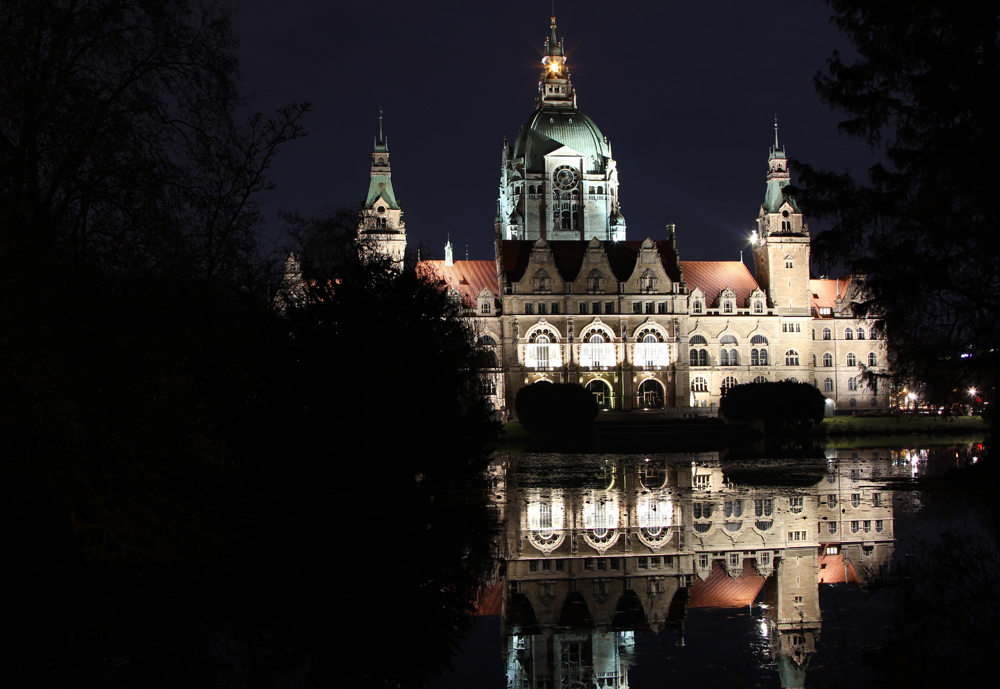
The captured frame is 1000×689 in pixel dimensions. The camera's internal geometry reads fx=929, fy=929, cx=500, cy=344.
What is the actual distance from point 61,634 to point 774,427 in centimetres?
4951

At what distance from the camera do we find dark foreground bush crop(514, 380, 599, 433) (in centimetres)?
5406

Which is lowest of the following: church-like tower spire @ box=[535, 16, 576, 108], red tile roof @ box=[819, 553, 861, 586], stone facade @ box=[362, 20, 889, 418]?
red tile roof @ box=[819, 553, 861, 586]

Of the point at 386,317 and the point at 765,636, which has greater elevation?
the point at 386,317

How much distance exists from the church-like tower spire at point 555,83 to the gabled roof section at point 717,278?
96.3 ft

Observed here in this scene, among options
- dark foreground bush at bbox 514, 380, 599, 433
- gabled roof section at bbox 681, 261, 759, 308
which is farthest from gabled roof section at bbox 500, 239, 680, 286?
dark foreground bush at bbox 514, 380, 599, 433

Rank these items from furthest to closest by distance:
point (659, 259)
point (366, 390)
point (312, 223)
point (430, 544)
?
point (659, 259)
point (312, 223)
point (366, 390)
point (430, 544)

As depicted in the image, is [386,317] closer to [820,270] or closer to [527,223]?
[820,270]

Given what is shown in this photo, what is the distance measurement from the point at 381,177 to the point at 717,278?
3230cm

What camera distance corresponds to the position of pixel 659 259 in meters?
79.9

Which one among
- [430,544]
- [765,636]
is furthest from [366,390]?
[765,636]

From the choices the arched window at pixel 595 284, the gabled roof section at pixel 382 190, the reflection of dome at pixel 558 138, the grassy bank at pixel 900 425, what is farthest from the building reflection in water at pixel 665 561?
the reflection of dome at pixel 558 138

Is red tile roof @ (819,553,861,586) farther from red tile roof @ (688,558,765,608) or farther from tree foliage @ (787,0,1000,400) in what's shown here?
tree foliage @ (787,0,1000,400)

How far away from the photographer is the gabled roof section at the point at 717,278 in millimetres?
84625

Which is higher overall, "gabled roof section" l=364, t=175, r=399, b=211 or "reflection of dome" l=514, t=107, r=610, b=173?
"reflection of dome" l=514, t=107, r=610, b=173
